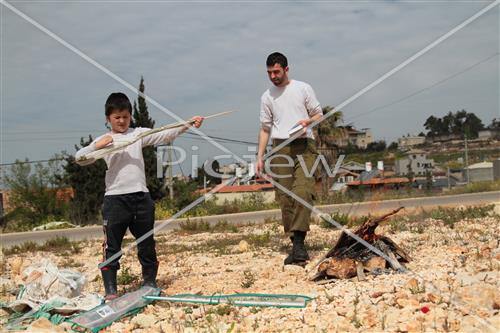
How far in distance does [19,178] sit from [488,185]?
70.7 feet

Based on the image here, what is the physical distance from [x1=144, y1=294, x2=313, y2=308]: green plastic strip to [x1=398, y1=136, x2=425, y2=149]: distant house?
5421 centimetres

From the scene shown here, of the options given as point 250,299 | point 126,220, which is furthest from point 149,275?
point 250,299

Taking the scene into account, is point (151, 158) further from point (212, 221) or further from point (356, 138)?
point (356, 138)

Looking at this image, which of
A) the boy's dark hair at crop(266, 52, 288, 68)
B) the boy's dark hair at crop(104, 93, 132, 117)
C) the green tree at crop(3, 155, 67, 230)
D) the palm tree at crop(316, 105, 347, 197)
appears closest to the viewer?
the boy's dark hair at crop(104, 93, 132, 117)

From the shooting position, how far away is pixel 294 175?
18.3ft

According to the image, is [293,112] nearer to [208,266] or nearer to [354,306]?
[208,266]

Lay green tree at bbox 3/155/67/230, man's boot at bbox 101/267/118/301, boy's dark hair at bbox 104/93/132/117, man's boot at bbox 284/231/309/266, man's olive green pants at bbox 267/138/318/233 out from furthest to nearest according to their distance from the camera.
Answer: green tree at bbox 3/155/67/230 → man's olive green pants at bbox 267/138/318/233 → man's boot at bbox 284/231/309/266 → boy's dark hair at bbox 104/93/132/117 → man's boot at bbox 101/267/118/301

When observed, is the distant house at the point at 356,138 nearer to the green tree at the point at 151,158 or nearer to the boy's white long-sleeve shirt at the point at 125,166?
the green tree at the point at 151,158

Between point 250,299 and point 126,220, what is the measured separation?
1.21 metres

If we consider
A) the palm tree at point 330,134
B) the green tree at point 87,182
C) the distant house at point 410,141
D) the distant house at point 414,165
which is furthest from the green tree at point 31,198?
the distant house at point 410,141

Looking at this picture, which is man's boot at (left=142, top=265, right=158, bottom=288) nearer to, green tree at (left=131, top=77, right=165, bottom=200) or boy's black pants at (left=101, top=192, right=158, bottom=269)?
boy's black pants at (left=101, top=192, right=158, bottom=269)

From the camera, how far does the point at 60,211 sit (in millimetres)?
25750

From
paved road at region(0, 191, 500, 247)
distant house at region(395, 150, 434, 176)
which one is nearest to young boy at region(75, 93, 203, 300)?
paved road at region(0, 191, 500, 247)

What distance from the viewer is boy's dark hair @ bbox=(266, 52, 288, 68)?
5.54 meters
